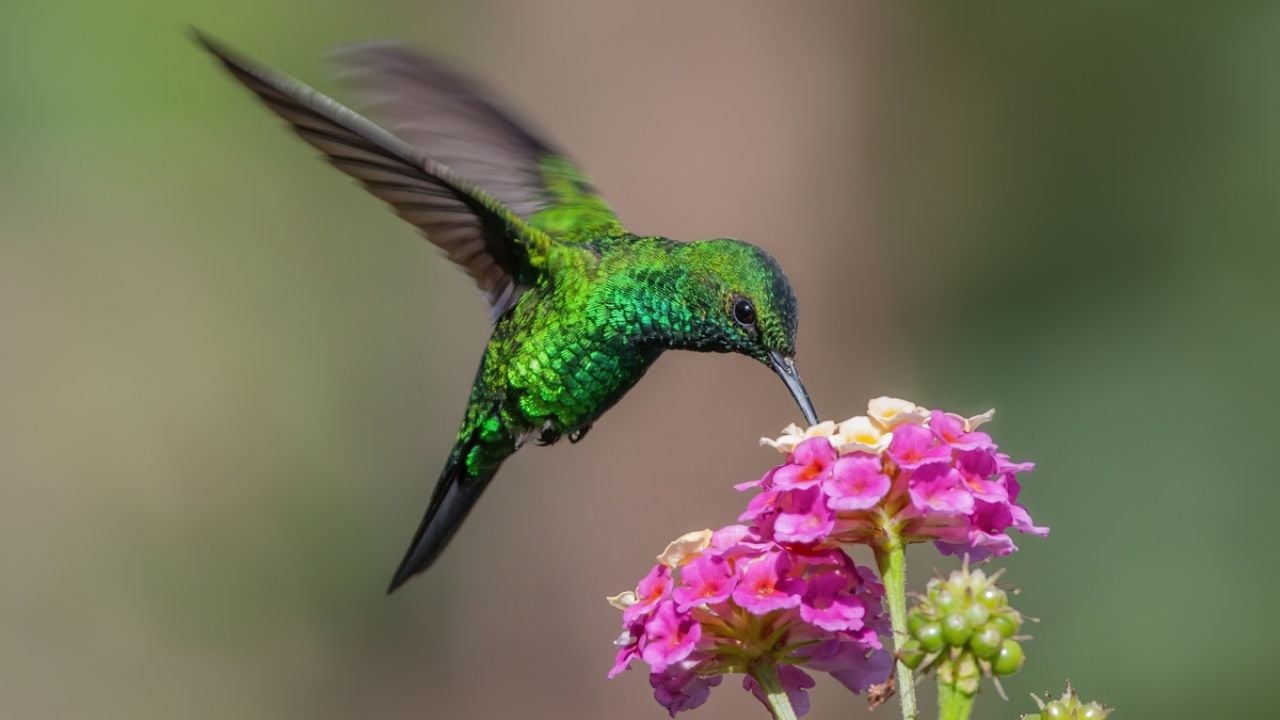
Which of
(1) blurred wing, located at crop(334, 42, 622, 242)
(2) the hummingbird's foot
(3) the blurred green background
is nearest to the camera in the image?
(2) the hummingbird's foot

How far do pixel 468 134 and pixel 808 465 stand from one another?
1816 mm

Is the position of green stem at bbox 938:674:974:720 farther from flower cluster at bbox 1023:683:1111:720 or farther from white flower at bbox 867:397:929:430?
white flower at bbox 867:397:929:430

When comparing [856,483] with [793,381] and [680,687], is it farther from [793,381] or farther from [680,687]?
[793,381]

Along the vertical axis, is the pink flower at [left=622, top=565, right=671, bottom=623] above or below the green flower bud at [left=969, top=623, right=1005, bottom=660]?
above

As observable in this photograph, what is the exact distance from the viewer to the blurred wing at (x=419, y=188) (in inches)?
96.5

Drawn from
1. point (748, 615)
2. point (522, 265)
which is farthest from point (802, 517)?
point (522, 265)

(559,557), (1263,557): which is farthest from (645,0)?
(1263,557)

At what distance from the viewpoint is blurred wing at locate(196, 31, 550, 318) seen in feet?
8.04

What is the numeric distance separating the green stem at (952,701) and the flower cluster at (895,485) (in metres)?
0.23

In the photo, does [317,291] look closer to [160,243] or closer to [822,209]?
[160,243]

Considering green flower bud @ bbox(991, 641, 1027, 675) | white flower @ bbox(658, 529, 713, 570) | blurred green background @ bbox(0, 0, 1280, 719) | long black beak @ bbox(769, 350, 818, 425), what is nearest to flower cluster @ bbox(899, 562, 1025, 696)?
green flower bud @ bbox(991, 641, 1027, 675)

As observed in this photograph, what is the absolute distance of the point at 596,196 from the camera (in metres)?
3.52

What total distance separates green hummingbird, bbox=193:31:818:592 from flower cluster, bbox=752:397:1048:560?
1.84 ft

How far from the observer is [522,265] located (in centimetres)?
318
